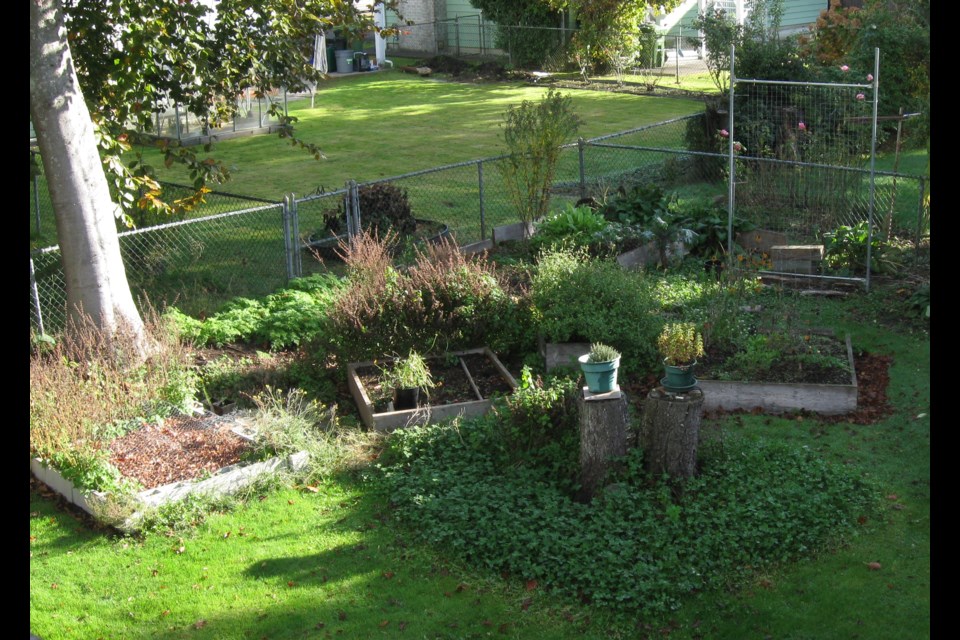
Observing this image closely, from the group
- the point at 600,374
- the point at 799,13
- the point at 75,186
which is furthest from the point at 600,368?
the point at 799,13

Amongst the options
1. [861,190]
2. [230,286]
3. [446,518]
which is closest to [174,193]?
[230,286]

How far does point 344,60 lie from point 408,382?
27.1 meters

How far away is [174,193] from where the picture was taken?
13477 mm

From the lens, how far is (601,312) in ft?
28.8

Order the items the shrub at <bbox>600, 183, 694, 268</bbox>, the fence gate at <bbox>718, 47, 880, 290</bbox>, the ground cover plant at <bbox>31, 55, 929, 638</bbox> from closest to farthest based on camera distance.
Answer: the ground cover plant at <bbox>31, 55, 929, 638</bbox>, the fence gate at <bbox>718, 47, 880, 290</bbox>, the shrub at <bbox>600, 183, 694, 268</bbox>

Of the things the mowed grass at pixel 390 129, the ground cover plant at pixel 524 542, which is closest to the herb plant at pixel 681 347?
the ground cover plant at pixel 524 542

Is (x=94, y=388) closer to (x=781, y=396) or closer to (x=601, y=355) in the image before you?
(x=601, y=355)

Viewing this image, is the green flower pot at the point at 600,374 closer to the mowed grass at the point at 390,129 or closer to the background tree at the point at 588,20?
the mowed grass at the point at 390,129

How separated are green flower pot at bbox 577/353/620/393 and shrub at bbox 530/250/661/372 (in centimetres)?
199

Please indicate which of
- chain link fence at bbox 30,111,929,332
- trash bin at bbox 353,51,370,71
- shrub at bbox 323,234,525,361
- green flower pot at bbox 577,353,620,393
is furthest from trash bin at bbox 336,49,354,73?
green flower pot at bbox 577,353,620,393

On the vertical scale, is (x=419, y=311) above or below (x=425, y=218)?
below

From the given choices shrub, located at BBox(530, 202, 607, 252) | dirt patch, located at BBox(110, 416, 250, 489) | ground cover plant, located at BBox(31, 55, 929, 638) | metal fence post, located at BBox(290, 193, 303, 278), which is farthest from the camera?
shrub, located at BBox(530, 202, 607, 252)

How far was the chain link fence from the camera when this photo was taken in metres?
11.1

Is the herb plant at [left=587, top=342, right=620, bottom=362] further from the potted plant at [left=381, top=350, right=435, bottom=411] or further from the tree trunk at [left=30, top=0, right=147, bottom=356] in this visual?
the tree trunk at [left=30, top=0, right=147, bottom=356]
